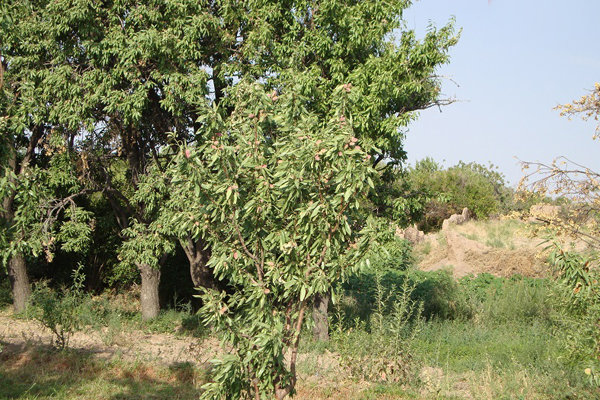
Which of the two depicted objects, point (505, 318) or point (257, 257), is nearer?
point (257, 257)

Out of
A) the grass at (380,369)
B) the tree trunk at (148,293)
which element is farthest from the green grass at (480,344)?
the tree trunk at (148,293)

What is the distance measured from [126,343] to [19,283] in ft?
14.6

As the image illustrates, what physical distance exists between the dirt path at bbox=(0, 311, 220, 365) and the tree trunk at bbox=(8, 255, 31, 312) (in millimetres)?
940

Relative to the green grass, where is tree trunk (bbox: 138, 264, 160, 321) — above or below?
above

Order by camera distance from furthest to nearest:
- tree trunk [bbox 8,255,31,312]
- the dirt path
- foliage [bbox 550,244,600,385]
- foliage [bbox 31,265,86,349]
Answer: tree trunk [bbox 8,255,31,312] < the dirt path < foliage [bbox 31,265,86,349] < foliage [bbox 550,244,600,385]

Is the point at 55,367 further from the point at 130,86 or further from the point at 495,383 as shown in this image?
the point at 495,383

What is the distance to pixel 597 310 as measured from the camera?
5.51 m

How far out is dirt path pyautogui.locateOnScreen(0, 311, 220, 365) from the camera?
31.8 feet

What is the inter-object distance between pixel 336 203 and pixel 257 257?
84 cm

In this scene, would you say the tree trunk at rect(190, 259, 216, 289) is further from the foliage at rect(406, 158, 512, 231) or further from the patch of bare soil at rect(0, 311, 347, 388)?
the foliage at rect(406, 158, 512, 231)

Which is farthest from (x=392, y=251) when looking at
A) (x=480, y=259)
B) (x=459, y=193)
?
(x=459, y=193)

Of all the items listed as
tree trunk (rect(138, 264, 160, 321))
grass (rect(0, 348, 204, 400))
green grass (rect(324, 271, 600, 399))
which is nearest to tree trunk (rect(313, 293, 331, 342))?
green grass (rect(324, 271, 600, 399))

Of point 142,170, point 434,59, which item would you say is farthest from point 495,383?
point 142,170

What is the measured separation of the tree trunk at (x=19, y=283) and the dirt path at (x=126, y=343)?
3.08ft
